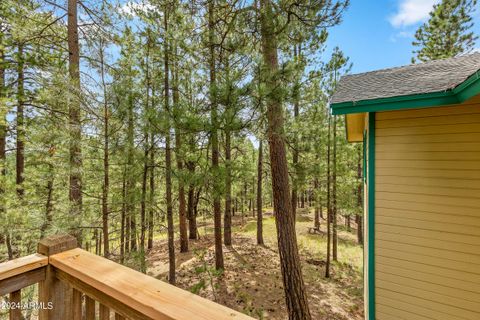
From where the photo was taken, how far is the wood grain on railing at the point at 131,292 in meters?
0.63

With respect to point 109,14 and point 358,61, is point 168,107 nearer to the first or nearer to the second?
point 109,14

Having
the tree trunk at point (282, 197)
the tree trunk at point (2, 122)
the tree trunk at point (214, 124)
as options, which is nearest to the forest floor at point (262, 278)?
the tree trunk at point (214, 124)

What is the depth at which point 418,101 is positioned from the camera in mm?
2156

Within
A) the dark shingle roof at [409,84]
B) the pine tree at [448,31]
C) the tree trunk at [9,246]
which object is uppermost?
the pine tree at [448,31]

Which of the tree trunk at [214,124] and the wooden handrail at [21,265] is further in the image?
the tree trunk at [214,124]

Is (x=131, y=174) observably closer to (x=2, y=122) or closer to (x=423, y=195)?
(x=2, y=122)

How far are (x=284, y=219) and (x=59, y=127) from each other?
4.70 metres

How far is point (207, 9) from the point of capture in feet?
15.7

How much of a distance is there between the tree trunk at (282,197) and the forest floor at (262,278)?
122 centimetres

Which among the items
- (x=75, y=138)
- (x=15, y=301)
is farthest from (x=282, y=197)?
(x=75, y=138)

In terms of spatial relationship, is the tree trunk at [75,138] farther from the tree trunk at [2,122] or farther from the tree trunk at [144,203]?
the tree trunk at [2,122]

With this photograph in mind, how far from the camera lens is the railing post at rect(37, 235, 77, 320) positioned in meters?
0.98

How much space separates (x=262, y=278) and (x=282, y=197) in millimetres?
3702

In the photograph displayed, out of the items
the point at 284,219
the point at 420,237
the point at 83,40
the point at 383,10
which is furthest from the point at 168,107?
the point at 383,10
